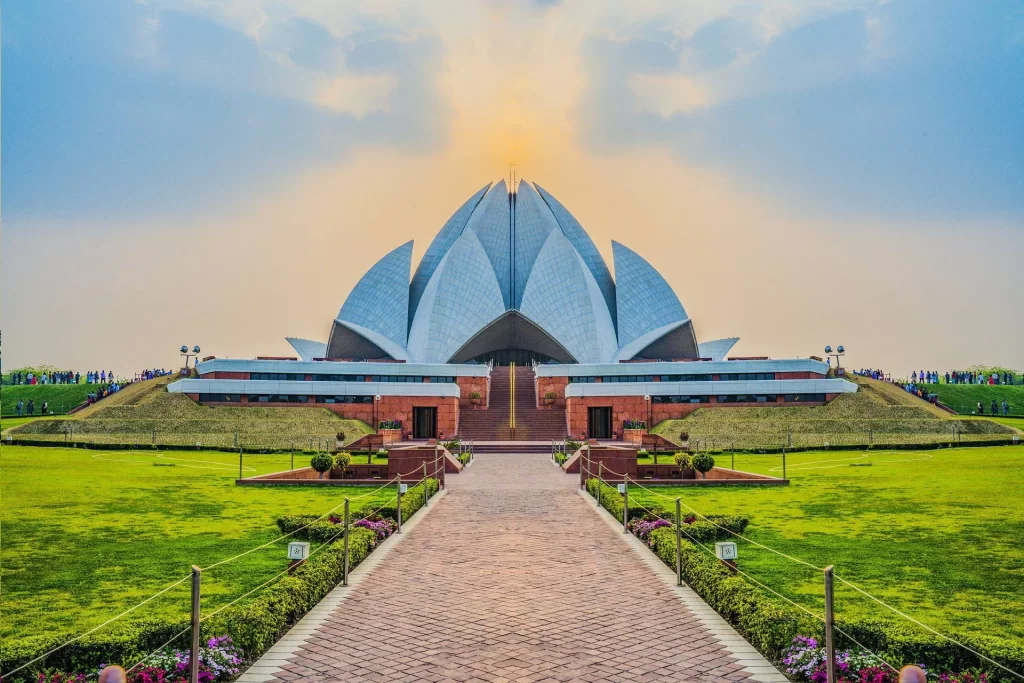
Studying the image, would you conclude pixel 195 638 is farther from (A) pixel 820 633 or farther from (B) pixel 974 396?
(B) pixel 974 396

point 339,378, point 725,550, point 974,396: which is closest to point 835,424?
point 974,396

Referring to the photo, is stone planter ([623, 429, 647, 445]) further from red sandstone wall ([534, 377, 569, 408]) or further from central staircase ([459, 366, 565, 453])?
red sandstone wall ([534, 377, 569, 408])

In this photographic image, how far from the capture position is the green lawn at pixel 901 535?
A: 252 inches

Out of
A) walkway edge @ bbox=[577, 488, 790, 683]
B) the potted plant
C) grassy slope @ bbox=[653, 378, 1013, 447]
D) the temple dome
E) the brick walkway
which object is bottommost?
walkway edge @ bbox=[577, 488, 790, 683]

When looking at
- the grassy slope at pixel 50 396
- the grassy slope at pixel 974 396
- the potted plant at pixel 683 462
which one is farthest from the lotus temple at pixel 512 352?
the potted plant at pixel 683 462

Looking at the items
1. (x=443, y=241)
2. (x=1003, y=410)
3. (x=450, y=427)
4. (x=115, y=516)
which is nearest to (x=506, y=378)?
(x=450, y=427)

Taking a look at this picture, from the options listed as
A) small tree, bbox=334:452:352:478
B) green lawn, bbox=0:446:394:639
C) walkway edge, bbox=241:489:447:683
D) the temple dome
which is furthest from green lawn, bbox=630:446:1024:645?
the temple dome

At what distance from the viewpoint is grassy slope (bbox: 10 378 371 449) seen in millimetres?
25922

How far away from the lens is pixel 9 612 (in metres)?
6.03

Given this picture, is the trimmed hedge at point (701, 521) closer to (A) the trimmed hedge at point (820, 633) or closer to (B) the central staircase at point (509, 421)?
(A) the trimmed hedge at point (820, 633)

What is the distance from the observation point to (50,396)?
42625 mm

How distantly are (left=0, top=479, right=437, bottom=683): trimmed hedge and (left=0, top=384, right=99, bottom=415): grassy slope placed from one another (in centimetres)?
3856

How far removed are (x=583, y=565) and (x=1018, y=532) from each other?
5.39 meters

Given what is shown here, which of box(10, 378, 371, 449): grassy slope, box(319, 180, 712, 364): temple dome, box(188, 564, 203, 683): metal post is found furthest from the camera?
box(319, 180, 712, 364): temple dome
